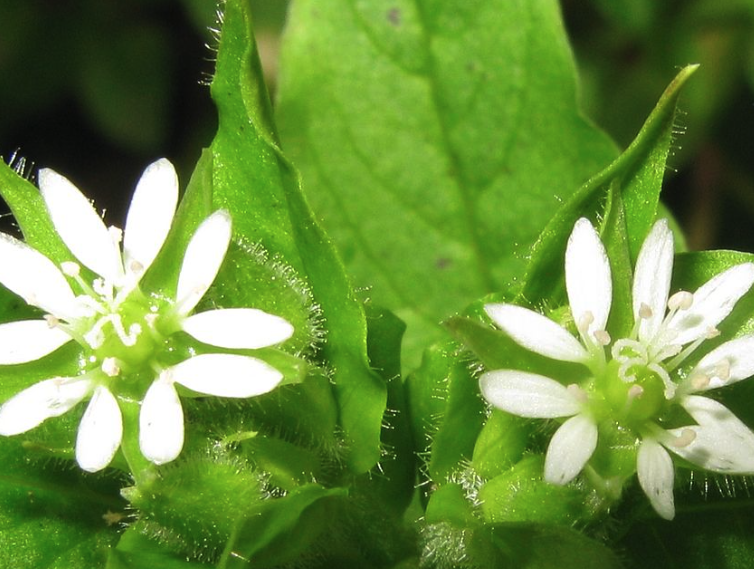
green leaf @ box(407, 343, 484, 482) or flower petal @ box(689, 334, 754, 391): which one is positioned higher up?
flower petal @ box(689, 334, 754, 391)

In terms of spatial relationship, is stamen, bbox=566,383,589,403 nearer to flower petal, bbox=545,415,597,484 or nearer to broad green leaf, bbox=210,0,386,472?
flower petal, bbox=545,415,597,484

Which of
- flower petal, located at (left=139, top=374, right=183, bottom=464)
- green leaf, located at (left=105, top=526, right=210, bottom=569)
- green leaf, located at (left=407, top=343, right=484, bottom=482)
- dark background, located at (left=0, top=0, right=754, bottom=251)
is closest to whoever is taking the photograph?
flower petal, located at (left=139, top=374, right=183, bottom=464)

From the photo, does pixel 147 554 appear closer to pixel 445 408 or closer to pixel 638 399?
pixel 445 408

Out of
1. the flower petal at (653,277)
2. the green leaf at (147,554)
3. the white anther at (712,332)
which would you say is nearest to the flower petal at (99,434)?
the green leaf at (147,554)

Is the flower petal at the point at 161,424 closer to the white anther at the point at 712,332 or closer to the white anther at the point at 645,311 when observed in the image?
the white anther at the point at 645,311

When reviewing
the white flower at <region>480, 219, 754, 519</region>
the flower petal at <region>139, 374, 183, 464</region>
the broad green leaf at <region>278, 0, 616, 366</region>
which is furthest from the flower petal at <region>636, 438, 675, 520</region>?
the broad green leaf at <region>278, 0, 616, 366</region>

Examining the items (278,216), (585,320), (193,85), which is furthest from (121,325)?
(193,85)
